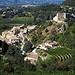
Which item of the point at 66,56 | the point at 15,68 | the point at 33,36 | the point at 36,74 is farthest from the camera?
the point at 33,36

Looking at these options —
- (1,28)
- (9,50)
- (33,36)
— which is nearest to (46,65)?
(9,50)

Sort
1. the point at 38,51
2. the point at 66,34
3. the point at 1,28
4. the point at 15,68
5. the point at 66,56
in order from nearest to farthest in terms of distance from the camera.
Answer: the point at 15,68, the point at 66,56, the point at 38,51, the point at 66,34, the point at 1,28

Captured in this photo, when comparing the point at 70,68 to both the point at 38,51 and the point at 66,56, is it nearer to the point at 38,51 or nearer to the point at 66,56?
the point at 66,56

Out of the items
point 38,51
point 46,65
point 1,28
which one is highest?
point 46,65

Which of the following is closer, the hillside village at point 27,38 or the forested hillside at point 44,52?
the forested hillside at point 44,52

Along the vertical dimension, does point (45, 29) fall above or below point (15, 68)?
below

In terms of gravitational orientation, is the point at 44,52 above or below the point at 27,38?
above

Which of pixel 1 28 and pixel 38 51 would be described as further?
pixel 1 28

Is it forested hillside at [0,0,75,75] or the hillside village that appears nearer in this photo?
forested hillside at [0,0,75,75]

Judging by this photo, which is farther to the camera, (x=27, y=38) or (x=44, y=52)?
(x=27, y=38)
